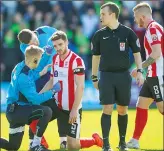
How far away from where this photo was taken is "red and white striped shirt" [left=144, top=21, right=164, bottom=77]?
10.0m

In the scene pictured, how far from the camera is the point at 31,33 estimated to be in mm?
9898

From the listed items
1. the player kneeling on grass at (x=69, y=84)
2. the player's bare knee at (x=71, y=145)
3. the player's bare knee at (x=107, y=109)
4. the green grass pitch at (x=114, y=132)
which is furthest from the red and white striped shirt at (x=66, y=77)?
the green grass pitch at (x=114, y=132)

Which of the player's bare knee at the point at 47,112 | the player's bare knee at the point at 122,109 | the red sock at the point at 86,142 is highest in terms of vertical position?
the player's bare knee at the point at 47,112

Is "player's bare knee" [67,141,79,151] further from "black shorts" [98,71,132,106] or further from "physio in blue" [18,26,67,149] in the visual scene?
"black shorts" [98,71,132,106]

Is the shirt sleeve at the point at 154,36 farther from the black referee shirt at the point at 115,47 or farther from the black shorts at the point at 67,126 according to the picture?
the black shorts at the point at 67,126

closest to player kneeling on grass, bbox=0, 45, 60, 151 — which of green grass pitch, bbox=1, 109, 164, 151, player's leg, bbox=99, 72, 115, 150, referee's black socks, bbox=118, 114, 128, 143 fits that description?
player's leg, bbox=99, 72, 115, 150

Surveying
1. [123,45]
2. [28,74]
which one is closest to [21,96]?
[28,74]

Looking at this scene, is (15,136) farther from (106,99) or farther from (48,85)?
(106,99)

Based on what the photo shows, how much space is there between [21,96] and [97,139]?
1.55m

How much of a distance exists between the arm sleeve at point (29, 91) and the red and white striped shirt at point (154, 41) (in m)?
2.14

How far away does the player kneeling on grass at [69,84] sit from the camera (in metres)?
9.02

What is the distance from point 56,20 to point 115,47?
399 inches

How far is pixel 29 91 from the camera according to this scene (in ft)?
28.7

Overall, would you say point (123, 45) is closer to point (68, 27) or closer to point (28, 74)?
point (28, 74)
